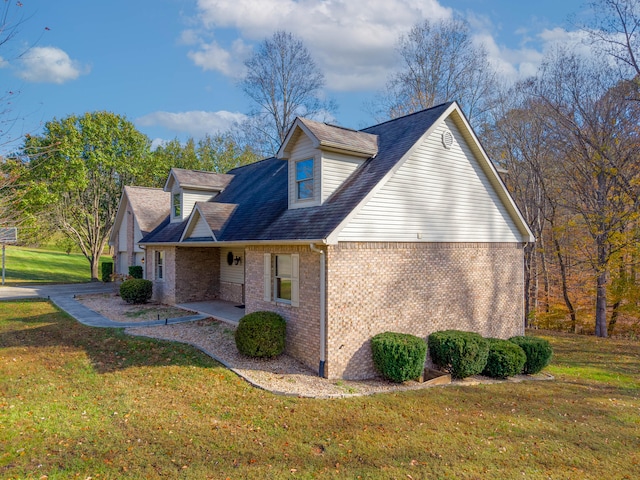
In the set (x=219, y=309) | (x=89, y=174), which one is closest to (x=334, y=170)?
(x=219, y=309)

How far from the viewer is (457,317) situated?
12586 mm

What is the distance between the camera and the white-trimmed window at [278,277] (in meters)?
11.5

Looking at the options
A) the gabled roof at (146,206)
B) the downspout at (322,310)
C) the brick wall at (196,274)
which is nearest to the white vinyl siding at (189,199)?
the brick wall at (196,274)

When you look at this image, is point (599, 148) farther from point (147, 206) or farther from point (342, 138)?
point (147, 206)

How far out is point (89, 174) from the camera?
1298 inches

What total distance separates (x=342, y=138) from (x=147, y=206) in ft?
58.9

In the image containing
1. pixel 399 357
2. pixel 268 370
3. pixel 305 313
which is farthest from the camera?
pixel 305 313

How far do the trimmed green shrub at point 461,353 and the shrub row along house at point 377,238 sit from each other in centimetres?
82

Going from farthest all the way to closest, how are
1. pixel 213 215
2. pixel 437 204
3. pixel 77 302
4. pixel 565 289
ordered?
pixel 565 289 < pixel 77 302 < pixel 213 215 < pixel 437 204

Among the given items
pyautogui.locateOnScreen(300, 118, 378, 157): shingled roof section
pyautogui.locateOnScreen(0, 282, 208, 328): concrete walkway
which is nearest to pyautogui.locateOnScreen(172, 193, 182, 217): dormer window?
pyautogui.locateOnScreen(0, 282, 208, 328): concrete walkway

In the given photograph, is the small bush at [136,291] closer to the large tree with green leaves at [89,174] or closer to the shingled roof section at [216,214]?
the shingled roof section at [216,214]

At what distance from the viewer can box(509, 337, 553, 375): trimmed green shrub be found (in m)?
11.8

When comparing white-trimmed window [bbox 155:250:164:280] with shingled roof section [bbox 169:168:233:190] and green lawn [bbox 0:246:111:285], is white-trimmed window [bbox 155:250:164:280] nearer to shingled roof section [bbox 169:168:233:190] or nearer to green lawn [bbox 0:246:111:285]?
shingled roof section [bbox 169:168:233:190]

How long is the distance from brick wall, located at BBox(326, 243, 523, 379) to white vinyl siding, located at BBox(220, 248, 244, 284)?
855cm
